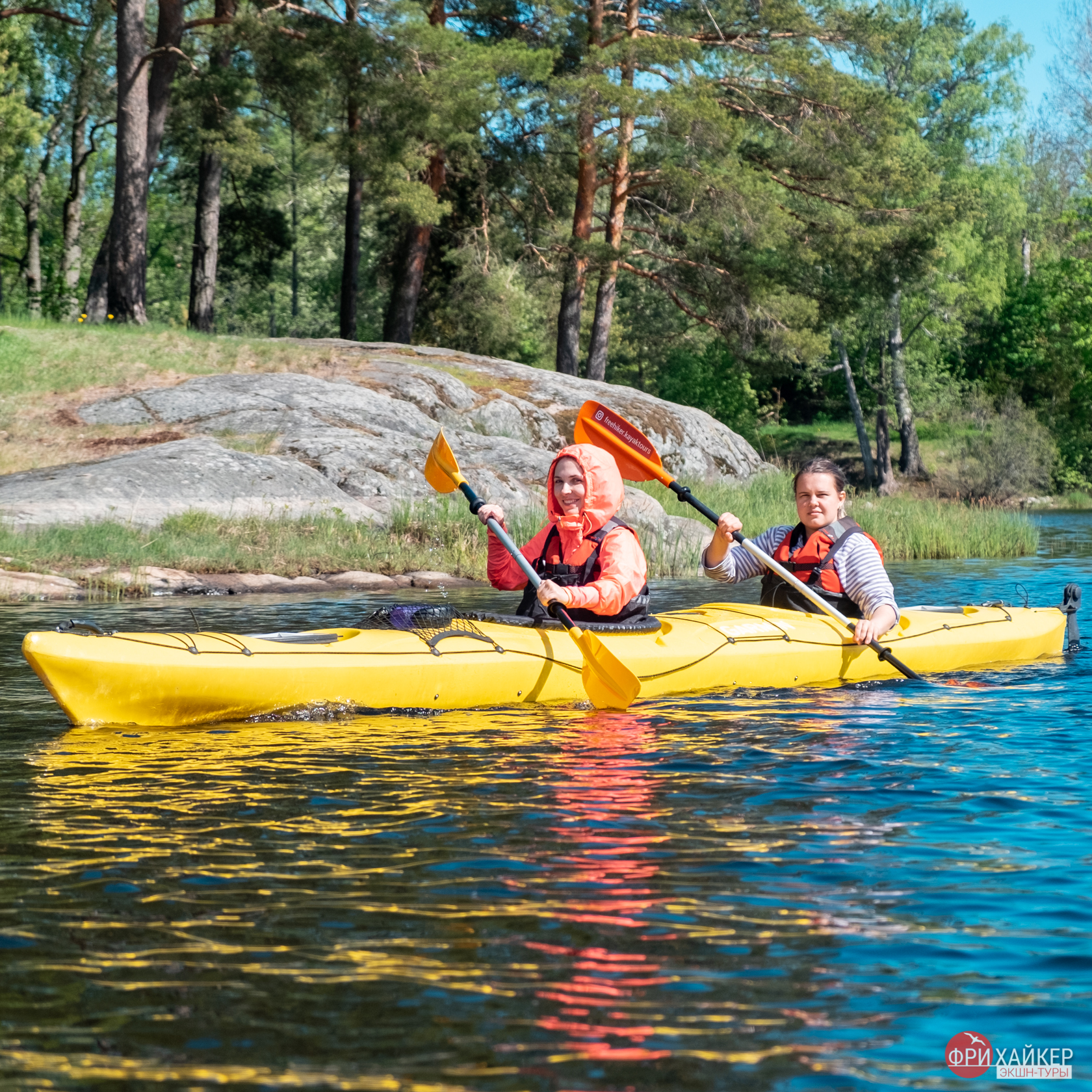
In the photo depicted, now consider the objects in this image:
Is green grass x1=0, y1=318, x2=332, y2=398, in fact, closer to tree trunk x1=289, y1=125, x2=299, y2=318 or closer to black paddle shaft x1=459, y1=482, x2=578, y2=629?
black paddle shaft x1=459, y1=482, x2=578, y2=629

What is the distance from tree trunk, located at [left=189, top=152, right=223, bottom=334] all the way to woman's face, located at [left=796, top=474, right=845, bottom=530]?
16.5 m

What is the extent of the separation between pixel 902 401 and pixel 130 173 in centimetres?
1978

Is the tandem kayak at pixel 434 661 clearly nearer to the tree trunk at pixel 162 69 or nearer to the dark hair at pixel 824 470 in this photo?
the dark hair at pixel 824 470

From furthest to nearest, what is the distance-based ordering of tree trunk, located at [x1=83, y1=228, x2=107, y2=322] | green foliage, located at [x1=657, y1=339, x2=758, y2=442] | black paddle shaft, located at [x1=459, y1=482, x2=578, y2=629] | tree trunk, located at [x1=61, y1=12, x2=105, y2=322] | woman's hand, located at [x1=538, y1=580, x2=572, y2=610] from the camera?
green foliage, located at [x1=657, y1=339, x2=758, y2=442]
tree trunk, located at [x1=61, y1=12, x2=105, y2=322]
tree trunk, located at [x1=83, y1=228, x2=107, y2=322]
black paddle shaft, located at [x1=459, y1=482, x2=578, y2=629]
woman's hand, located at [x1=538, y1=580, x2=572, y2=610]

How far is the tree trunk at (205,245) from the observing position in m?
21.7

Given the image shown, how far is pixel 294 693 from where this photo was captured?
5676mm

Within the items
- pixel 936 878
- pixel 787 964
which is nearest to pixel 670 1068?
pixel 787 964

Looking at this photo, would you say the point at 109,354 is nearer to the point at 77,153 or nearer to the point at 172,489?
the point at 172,489

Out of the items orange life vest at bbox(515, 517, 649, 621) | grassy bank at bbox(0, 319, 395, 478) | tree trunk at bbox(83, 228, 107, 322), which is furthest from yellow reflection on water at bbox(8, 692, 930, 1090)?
tree trunk at bbox(83, 228, 107, 322)

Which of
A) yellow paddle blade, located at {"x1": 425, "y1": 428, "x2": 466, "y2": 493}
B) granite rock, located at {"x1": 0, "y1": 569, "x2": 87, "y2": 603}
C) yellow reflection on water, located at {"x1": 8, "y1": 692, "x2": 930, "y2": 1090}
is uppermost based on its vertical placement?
yellow paddle blade, located at {"x1": 425, "y1": 428, "x2": 466, "y2": 493}

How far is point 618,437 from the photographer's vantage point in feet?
26.0

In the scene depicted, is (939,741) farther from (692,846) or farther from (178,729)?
(178,729)

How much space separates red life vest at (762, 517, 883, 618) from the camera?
6.93 meters

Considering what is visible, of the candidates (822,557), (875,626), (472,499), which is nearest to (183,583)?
(472,499)
